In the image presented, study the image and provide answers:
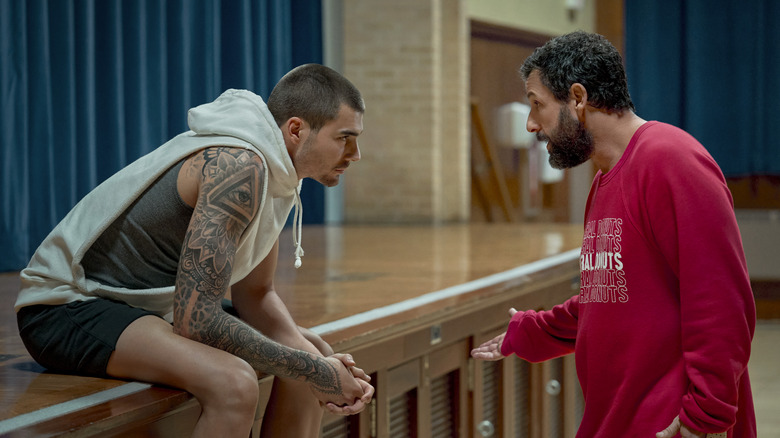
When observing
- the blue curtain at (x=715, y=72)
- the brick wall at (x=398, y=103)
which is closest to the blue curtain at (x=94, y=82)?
the brick wall at (x=398, y=103)

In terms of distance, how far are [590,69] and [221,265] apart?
0.64m

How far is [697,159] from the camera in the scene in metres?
1.18

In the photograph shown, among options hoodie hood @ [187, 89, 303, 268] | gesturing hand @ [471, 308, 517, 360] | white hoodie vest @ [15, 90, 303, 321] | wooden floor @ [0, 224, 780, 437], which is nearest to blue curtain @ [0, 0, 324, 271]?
wooden floor @ [0, 224, 780, 437]

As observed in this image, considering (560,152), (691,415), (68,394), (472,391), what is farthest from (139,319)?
(472,391)

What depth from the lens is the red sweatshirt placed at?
3.77ft

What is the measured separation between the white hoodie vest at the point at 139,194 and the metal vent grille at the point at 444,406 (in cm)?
107

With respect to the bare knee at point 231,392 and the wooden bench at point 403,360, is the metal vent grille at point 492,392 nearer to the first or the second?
the wooden bench at point 403,360

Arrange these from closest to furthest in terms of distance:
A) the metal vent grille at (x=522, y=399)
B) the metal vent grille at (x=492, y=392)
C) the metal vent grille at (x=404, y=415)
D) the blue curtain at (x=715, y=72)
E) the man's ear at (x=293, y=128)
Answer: the man's ear at (x=293, y=128) < the metal vent grille at (x=404, y=415) < the metal vent grille at (x=492, y=392) < the metal vent grille at (x=522, y=399) < the blue curtain at (x=715, y=72)

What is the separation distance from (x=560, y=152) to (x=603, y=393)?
1.24 feet

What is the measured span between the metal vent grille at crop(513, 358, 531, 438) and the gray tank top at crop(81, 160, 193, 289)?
1.72m

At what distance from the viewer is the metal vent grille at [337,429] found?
1985 mm

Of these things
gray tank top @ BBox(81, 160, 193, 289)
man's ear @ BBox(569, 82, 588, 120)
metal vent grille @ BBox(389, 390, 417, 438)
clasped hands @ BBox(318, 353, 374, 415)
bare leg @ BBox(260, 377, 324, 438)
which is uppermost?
man's ear @ BBox(569, 82, 588, 120)

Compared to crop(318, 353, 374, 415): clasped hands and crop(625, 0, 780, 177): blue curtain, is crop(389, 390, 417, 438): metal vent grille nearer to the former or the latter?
crop(318, 353, 374, 415): clasped hands

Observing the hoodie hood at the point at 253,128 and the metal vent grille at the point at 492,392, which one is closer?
the hoodie hood at the point at 253,128
